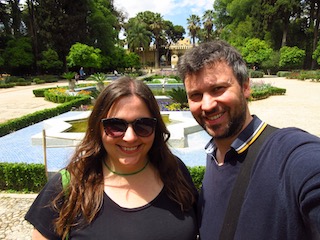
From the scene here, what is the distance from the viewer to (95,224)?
1.47 metres

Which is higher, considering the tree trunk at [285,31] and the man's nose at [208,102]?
the tree trunk at [285,31]

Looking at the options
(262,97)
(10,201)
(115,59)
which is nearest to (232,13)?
(115,59)

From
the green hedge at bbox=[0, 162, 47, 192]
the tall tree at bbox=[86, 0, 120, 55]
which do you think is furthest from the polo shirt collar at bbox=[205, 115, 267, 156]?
the tall tree at bbox=[86, 0, 120, 55]

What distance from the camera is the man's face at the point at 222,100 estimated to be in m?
1.50

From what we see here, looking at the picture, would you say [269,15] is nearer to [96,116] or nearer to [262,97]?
[262,97]

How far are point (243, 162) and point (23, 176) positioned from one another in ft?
16.4

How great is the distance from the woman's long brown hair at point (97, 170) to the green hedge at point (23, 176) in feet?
12.8

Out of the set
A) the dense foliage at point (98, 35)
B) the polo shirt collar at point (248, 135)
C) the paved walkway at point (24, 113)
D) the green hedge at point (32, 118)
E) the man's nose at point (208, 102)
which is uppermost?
the dense foliage at point (98, 35)

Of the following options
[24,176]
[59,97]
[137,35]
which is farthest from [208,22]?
[24,176]

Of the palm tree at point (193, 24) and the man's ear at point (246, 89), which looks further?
the palm tree at point (193, 24)

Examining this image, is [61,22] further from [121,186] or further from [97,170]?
[121,186]

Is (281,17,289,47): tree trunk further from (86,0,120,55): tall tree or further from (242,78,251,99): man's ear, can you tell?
(242,78,251,99): man's ear

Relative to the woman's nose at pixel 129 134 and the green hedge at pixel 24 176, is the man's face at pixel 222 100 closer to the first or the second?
the woman's nose at pixel 129 134

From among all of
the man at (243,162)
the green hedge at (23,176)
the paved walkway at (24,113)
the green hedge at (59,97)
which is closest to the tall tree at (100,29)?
the green hedge at (59,97)
